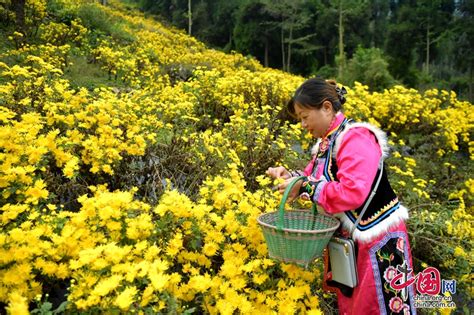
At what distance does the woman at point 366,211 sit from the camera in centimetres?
173

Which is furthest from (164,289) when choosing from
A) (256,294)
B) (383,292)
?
(383,292)

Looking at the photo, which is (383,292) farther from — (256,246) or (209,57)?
(209,57)

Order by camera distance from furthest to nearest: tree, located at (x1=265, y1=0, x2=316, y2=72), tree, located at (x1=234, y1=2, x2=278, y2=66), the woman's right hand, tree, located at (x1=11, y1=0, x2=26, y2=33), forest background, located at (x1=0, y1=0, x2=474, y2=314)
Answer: tree, located at (x1=234, y1=2, x2=278, y2=66) → tree, located at (x1=265, y1=0, x2=316, y2=72) → tree, located at (x1=11, y1=0, x2=26, y2=33) → the woman's right hand → forest background, located at (x1=0, y1=0, x2=474, y2=314)

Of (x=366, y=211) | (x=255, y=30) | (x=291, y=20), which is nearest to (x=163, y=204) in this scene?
(x=366, y=211)

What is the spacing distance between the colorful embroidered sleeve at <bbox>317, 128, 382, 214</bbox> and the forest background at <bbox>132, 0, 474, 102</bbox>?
16470 millimetres

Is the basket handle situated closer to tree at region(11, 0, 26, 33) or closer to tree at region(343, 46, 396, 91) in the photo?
tree at region(11, 0, 26, 33)

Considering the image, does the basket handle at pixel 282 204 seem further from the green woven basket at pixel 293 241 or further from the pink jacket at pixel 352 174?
the pink jacket at pixel 352 174

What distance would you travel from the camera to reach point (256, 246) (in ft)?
6.09

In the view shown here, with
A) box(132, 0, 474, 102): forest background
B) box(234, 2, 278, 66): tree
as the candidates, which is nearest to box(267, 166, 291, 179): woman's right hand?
box(132, 0, 474, 102): forest background

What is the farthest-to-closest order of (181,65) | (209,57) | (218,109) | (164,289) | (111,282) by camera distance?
1. (209,57)
2. (181,65)
3. (218,109)
4. (164,289)
5. (111,282)

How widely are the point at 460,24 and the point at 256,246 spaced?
22.1 m

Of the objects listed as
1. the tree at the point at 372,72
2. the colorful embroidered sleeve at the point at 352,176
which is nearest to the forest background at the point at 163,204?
the colorful embroidered sleeve at the point at 352,176

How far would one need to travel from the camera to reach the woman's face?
181 cm

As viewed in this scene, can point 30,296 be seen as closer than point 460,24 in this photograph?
Yes
